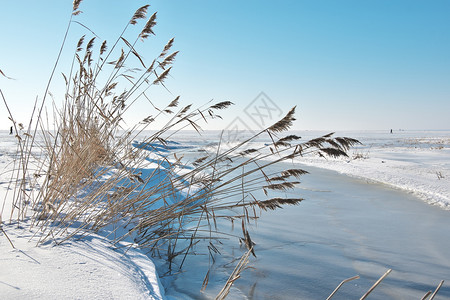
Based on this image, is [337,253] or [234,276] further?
[337,253]

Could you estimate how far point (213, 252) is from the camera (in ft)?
7.60

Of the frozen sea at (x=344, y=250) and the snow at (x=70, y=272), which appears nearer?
the snow at (x=70, y=272)

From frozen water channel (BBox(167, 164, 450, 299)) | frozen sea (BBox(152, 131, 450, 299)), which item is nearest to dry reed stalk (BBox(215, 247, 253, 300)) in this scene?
frozen water channel (BBox(167, 164, 450, 299))

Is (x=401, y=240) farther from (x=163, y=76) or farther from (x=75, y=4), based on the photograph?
(x=75, y=4)

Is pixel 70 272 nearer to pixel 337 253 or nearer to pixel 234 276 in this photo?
pixel 234 276

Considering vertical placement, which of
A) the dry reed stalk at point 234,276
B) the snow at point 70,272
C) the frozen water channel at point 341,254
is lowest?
the frozen water channel at point 341,254

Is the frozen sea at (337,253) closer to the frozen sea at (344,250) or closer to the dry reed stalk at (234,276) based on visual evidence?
the frozen sea at (344,250)

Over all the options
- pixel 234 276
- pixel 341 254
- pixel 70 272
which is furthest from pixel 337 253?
pixel 70 272

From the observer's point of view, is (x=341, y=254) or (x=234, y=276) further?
(x=341, y=254)

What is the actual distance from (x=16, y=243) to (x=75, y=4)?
56.0 inches

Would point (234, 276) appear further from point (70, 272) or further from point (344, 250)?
point (344, 250)

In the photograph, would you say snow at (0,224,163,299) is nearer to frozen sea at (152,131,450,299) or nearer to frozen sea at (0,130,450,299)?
frozen sea at (0,130,450,299)

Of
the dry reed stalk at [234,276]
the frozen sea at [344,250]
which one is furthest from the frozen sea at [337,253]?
the dry reed stalk at [234,276]

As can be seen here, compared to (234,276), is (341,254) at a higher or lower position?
lower
